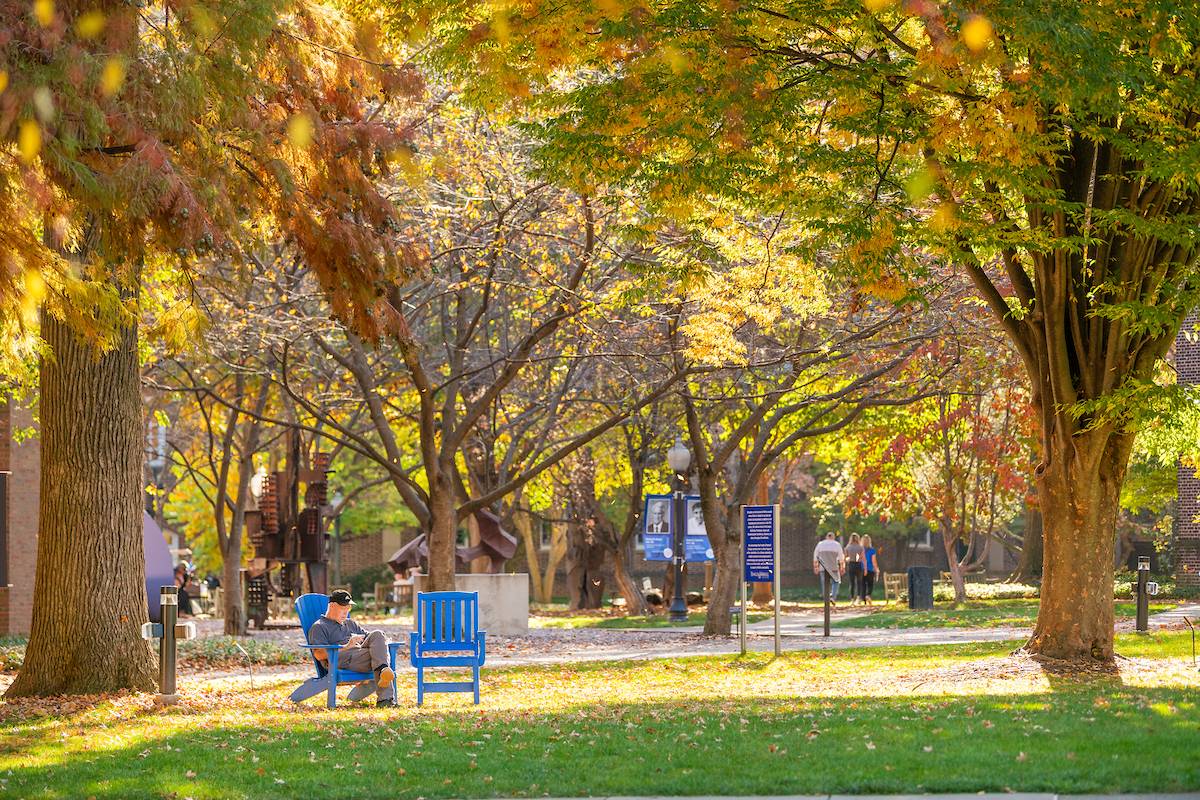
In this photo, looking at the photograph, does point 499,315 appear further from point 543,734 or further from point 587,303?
point 543,734

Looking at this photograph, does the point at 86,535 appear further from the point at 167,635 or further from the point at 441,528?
the point at 441,528

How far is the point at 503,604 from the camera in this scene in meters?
26.7

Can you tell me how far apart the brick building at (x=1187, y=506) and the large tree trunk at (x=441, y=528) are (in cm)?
1938

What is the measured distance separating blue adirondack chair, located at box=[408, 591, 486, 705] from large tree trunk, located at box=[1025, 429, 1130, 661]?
564 cm

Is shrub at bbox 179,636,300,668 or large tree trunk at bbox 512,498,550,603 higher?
large tree trunk at bbox 512,498,550,603

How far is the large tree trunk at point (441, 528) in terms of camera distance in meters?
22.4

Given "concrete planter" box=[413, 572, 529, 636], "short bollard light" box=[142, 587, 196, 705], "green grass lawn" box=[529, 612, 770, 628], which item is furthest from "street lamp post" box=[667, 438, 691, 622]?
"short bollard light" box=[142, 587, 196, 705]

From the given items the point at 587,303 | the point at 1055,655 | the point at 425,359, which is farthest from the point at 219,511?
the point at 1055,655

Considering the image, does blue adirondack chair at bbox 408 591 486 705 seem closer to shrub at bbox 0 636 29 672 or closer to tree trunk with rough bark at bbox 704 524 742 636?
shrub at bbox 0 636 29 672

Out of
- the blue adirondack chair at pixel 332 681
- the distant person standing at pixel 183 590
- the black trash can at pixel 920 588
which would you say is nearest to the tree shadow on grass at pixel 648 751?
the blue adirondack chair at pixel 332 681

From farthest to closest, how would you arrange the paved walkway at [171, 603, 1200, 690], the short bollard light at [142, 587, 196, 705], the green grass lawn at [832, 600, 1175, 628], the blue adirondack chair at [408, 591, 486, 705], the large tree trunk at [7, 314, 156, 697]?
the green grass lawn at [832, 600, 1175, 628], the paved walkway at [171, 603, 1200, 690], the large tree trunk at [7, 314, 156, 697], the blue adirondack chair at [408, 591, 486, 705], the short bollard light at [142, 587, 196, 705]

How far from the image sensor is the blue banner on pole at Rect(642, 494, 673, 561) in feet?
104

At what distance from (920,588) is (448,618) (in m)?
20.5

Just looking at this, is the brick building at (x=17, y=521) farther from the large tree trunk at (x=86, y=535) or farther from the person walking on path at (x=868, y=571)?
the person walking on path at (x=868, y=571)
